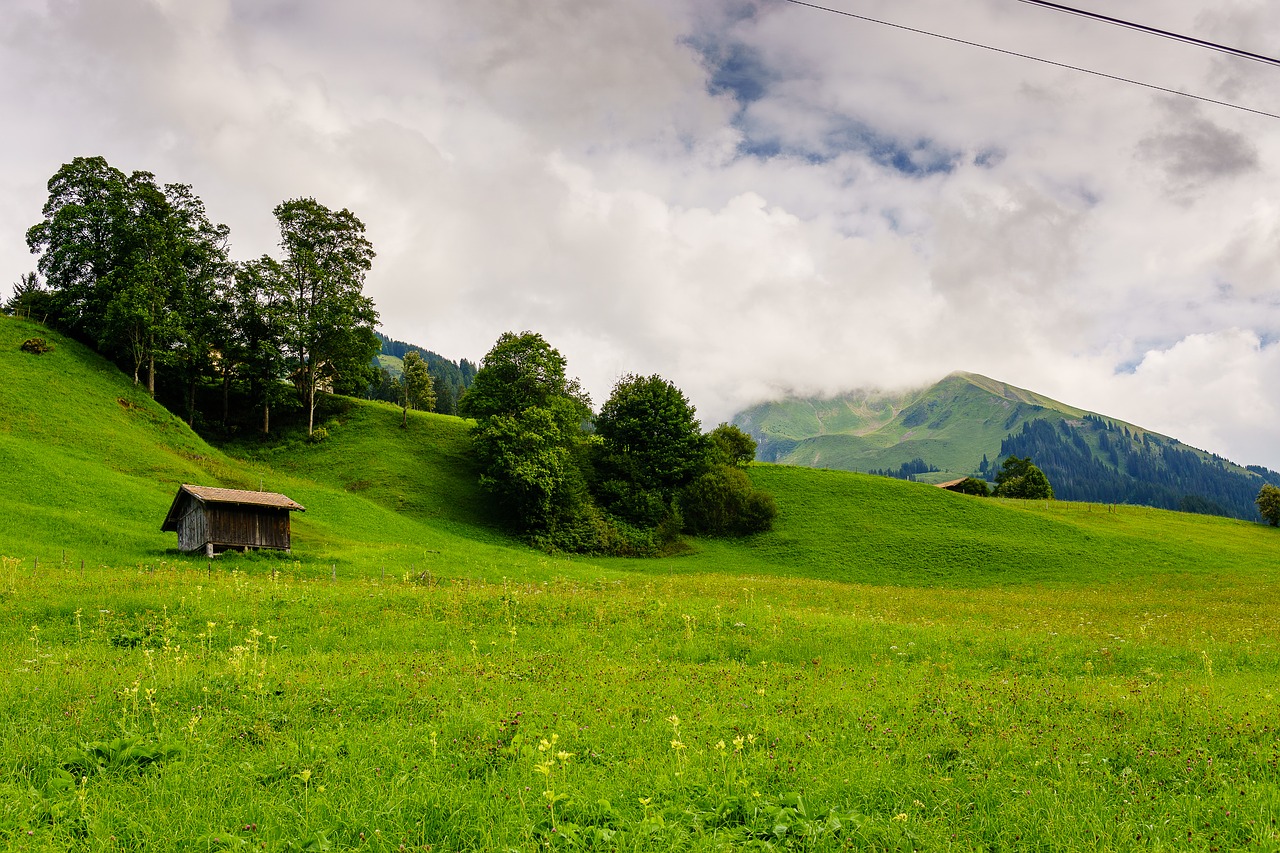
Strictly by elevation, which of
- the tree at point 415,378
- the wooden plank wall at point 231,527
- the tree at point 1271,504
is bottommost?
the wooden plank wall at point 231,527

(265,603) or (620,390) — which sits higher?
(620,390)

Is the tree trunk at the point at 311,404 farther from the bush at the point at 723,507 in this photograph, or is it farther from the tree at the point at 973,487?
the tree at the point at 973,487

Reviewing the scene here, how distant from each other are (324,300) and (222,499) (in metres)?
41.3

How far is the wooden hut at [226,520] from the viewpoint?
34.9 m

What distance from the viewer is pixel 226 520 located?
35.5 metres

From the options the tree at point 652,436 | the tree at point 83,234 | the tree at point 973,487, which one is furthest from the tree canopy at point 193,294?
the tree at point 973,487

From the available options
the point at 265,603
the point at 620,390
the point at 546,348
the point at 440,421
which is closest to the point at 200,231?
the point at 440,421

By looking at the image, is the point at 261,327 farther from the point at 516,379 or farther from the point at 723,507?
the point at 723,507

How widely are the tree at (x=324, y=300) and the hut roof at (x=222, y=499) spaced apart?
35.1m

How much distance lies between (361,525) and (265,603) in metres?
33.2

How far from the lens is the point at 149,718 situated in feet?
30.6

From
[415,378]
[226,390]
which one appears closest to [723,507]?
[415,378]

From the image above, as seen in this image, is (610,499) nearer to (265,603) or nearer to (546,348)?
(546,348)

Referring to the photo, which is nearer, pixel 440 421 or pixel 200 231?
pixel 200 231
